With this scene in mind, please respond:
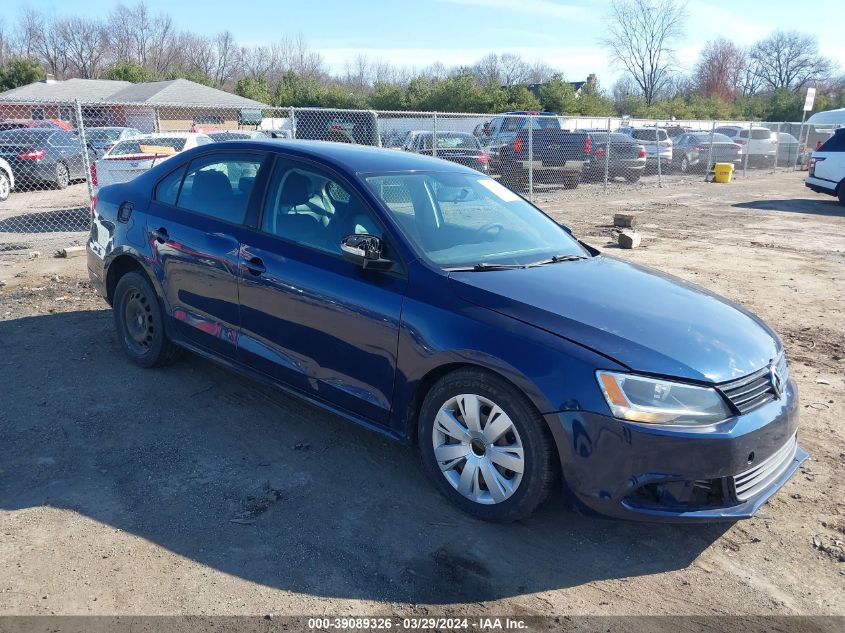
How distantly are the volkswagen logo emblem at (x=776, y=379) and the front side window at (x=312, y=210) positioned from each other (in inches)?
81.0

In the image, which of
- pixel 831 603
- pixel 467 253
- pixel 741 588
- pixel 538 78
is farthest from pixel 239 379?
pixel 538 78

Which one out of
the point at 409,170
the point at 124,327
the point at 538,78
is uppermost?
the point at 538,78

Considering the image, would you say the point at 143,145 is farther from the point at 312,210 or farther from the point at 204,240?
the point at 312,210

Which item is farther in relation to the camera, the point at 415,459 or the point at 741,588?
the point at 415,459

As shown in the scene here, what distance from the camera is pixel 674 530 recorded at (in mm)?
3420

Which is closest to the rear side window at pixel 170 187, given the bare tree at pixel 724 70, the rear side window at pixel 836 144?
the rear side window at pixel 836 144

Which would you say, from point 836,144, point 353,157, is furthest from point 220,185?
point 836,144

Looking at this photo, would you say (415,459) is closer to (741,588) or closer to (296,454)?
(296,454)

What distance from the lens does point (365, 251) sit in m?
3.60

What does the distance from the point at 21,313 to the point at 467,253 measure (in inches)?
191

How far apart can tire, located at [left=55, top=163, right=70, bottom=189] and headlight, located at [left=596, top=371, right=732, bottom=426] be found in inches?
694

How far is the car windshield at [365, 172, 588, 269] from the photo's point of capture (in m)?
3.83

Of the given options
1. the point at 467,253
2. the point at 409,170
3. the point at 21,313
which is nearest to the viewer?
the point at 467,253

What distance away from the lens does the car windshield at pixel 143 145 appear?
11.7 meters
